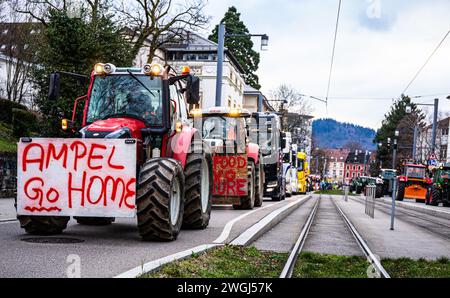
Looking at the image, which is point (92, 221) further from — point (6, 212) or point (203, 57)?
point (203, 57)

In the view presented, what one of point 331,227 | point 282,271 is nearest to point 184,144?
point 282,271

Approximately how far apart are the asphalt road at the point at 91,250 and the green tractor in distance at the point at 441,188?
3119cm

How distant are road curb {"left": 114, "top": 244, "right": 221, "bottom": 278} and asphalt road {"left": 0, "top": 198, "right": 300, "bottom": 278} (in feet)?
0.54

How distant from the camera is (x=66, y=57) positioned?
77.3ft

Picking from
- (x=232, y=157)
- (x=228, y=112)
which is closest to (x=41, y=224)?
(x=232, y=157)

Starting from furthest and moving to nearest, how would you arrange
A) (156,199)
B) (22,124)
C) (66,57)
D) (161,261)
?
(22,124) → (66,57) → (156,199) → (161,261)

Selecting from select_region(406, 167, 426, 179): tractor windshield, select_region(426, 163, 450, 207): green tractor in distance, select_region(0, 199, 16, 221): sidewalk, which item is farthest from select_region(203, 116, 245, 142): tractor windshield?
select_region(406, 167, 426, 179): tractor windshield

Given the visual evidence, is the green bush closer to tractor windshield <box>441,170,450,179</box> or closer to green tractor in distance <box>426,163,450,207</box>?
green tractor in distance <box>426,163,450,207</box>

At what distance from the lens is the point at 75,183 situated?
8.49 m

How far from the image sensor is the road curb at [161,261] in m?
5.80

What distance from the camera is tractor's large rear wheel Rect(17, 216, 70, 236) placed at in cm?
899

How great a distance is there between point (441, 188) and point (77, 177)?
35.2m

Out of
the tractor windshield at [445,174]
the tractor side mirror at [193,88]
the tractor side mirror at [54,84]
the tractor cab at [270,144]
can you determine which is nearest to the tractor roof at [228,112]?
the tractor cab at [270,144]
